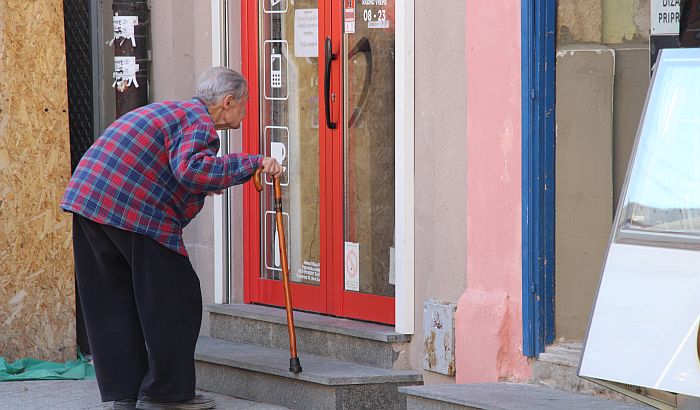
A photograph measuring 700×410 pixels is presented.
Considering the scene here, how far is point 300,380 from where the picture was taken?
6.54m

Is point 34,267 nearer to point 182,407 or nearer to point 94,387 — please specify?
point 94,387

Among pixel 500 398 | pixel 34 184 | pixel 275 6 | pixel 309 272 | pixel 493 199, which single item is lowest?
pixel 500 398

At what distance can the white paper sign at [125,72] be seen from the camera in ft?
26.2

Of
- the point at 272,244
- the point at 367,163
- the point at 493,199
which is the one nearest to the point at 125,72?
the point at 272,244

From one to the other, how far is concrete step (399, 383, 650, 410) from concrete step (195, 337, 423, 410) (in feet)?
1.78

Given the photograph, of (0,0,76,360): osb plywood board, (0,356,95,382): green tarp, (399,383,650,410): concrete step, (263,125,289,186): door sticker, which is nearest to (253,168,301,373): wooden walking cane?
(399,383,650,410): concrete step

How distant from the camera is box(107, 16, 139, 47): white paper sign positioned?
7.91 meters

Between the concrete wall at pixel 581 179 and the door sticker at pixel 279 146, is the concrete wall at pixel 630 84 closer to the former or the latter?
the concrete wall at pixel 581 179

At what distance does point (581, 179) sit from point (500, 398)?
1.04 metres

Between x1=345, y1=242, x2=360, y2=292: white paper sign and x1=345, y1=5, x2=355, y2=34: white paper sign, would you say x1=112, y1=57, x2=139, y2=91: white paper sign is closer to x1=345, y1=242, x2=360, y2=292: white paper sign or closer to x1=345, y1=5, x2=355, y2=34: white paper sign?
x1=345, y1=5, x2=355, y2=34: white paper sign

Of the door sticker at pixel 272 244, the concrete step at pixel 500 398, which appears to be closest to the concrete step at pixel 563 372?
the concrete step at pixel 500 398

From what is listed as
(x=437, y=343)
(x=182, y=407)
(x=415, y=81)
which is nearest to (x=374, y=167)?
(x=415, y=81)

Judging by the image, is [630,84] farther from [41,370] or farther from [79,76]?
[79,76]

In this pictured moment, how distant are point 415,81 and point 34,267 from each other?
112 inches
